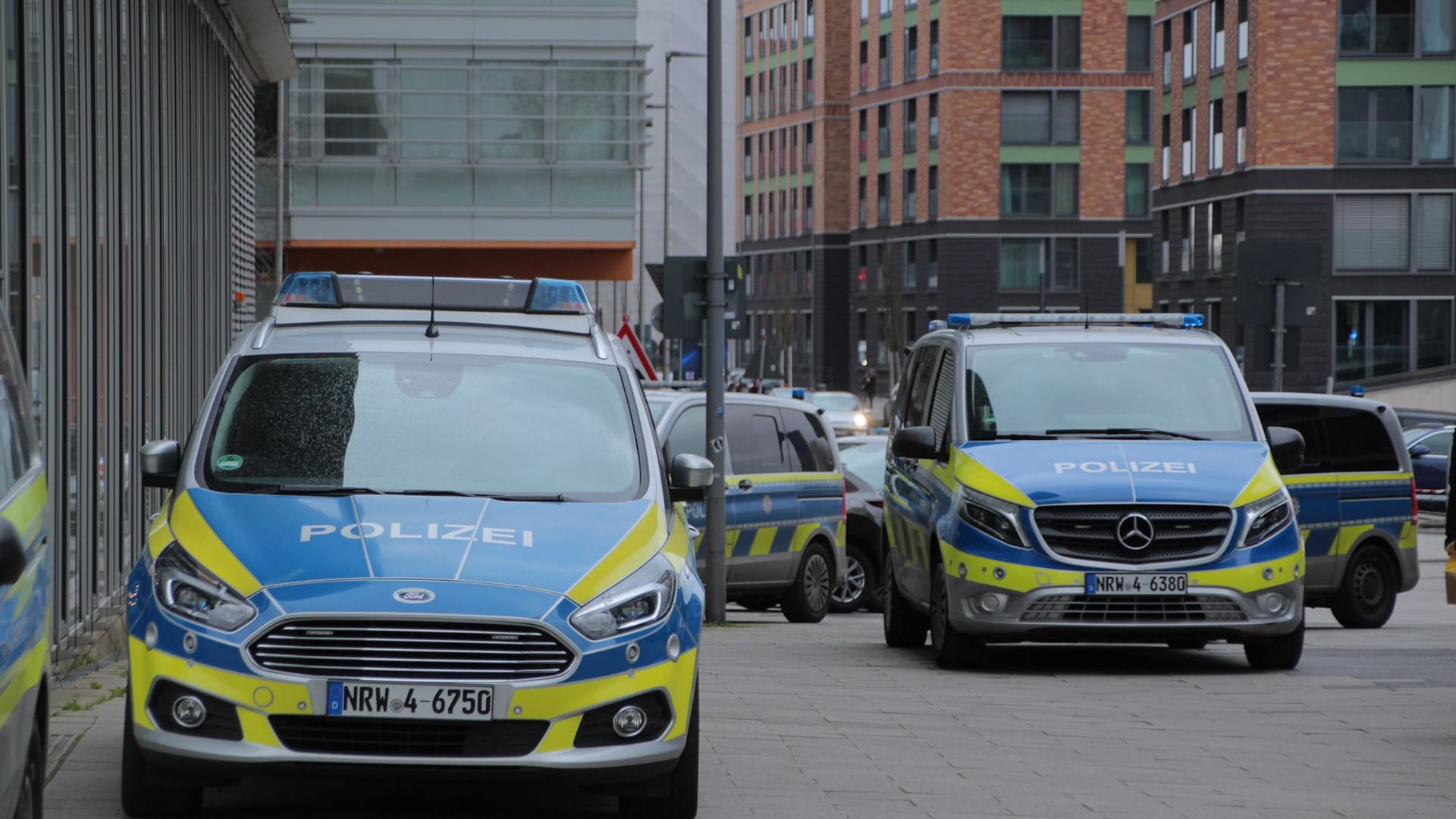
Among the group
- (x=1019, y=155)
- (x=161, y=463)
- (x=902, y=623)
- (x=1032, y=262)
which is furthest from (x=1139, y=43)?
(x=161, y=463)

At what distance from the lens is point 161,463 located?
7543mm

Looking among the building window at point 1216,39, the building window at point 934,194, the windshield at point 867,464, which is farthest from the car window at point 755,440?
the building window at point 934,194

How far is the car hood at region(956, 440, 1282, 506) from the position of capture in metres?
11.9

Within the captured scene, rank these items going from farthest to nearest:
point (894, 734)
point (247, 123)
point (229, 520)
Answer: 1. point (247, 123)
2. point (894, 734)
3. point (229, 520)

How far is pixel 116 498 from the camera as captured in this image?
Answer: 1462cm

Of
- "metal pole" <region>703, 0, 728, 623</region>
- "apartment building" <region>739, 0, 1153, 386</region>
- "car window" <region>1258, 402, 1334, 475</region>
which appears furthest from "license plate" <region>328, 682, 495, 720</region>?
"apartment building" <region>739, 0, 1153, 386</region>

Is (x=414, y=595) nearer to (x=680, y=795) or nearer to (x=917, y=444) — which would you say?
(x=680, y=795)

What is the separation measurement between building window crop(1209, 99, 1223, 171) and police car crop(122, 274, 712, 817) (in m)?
59.4

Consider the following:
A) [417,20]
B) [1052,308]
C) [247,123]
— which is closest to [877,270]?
[1052,308]

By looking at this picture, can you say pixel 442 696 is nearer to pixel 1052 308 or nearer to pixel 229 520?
pixel 229 520

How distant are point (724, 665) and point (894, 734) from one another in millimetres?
3303

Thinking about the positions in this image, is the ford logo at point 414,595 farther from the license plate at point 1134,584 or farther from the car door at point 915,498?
the car door at point 915,498

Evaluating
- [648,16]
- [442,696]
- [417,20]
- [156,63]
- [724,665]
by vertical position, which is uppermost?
[648,16]

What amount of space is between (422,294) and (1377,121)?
56609mm
